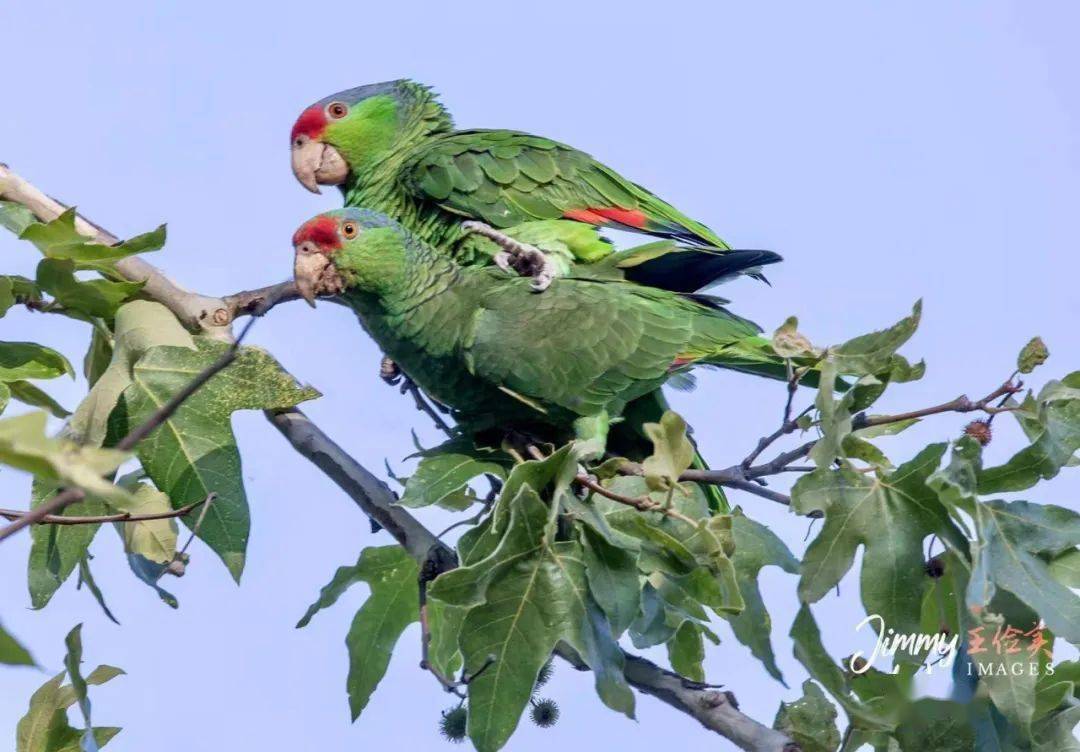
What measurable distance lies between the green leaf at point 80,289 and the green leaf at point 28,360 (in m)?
0.13

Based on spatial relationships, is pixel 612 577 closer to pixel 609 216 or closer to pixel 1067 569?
pixel 1067 569

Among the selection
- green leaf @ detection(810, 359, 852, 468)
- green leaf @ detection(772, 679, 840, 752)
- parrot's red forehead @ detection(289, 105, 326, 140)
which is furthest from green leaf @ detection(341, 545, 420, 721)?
parrot's red forehead @ detection(289, 105, 326, 140)

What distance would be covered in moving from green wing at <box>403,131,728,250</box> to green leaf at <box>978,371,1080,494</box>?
1736 mm

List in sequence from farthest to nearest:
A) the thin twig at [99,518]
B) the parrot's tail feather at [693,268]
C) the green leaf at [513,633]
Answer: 1. the parrot's tail feather at [693,268]
2. the green leaf at [513,633]
3. the thin twig at [99,518]

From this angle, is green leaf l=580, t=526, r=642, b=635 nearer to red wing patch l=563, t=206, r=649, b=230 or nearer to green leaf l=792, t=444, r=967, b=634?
green leaf l=792, t=444, r=967, b=634

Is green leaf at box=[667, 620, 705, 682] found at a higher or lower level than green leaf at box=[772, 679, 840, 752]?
higher

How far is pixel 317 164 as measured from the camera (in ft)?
16.6

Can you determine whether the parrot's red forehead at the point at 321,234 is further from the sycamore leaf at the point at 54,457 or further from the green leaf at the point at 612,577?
the sycamore leaf at the point at 54,457

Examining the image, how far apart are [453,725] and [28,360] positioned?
147 cm

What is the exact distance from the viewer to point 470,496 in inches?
136

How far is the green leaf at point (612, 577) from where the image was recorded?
2.69 metres

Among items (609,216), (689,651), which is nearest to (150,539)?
(689,651)

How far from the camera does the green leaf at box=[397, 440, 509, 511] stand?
3043mm

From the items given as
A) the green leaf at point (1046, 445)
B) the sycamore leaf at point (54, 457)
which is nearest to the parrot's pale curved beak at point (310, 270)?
the green leaf at point (1046, 445)
